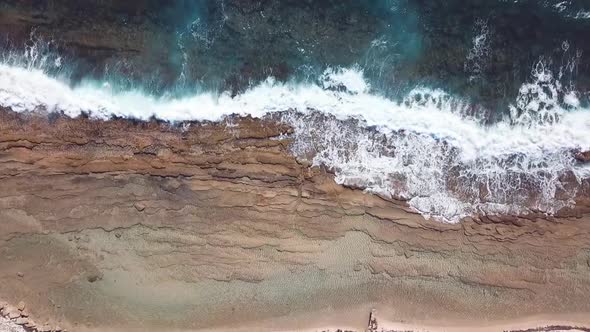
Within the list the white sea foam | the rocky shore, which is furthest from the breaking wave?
the rocky shore

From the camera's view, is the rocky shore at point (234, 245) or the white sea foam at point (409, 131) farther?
the white sea foam at point (409, 131)

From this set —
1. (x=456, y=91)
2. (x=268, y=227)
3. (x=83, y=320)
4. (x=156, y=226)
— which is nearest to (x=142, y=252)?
(x=156, y=226)

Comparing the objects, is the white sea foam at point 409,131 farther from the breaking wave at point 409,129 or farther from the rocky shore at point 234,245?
the rocky shore at point 234,245

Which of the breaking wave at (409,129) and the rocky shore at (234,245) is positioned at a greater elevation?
the breaking wave at (409,129)

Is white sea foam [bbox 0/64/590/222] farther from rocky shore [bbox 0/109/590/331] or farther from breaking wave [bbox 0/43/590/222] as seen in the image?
rocky shore [bbox 0/109/590/331]

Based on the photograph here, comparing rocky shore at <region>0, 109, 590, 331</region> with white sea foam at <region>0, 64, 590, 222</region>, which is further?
white sea foam at <region>0, 64, 590, 222</region>

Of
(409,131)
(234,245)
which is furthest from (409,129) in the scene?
(234,245)

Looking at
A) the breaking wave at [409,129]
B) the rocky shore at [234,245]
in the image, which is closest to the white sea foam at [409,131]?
the breaking wave at [409,129]
